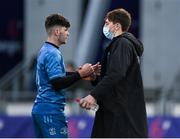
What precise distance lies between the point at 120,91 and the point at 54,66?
0.67 m

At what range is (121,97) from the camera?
8.50 m

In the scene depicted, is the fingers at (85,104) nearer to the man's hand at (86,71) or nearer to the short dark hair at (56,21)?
the man's hand at (86,71)

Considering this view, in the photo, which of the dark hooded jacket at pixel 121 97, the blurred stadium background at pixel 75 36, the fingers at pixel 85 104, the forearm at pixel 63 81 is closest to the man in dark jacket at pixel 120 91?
the dark hooded jacket at pixel 121 97

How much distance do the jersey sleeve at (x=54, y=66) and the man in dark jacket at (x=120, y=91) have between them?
1.24 feet

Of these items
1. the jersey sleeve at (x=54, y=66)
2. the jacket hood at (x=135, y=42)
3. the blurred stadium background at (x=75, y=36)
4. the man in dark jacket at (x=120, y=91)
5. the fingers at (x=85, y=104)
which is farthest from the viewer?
the blurred stadium background at (x=75, y=36)

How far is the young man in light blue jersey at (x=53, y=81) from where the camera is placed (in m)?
8.55

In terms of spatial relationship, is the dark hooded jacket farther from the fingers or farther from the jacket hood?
the fingers

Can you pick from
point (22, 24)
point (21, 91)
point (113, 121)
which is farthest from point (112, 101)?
point (22, 24)

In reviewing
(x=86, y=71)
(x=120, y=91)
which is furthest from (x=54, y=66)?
(x=120, y=91)

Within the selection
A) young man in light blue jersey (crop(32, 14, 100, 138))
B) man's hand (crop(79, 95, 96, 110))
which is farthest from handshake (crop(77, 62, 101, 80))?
man's hand (crop(79, 95, 96, 110))

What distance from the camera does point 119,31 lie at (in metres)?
8.69

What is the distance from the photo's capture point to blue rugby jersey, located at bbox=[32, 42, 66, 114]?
28.1 ft

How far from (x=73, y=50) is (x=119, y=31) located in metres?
18.0

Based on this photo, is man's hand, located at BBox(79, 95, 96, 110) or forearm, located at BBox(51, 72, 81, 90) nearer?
man's hand, located at BBox(79, 95, 96, 110)
